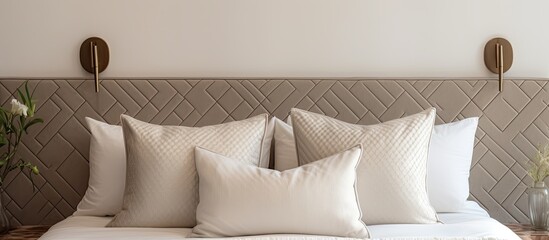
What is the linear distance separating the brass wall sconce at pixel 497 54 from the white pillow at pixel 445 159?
1.22 feet

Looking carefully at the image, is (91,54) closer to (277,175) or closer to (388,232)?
(277,175)

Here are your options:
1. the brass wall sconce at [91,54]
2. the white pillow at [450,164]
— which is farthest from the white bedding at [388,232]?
the brass wall sconce at [91,54]

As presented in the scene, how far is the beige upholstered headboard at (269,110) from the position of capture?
3.97 meters

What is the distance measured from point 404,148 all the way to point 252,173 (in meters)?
0.61

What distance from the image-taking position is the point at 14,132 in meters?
3.88

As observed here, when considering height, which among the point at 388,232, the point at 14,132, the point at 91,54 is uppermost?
the point at 91,54

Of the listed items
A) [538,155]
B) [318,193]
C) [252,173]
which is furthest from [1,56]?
[538,155]

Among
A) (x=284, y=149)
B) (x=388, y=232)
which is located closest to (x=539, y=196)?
(x=388, y=232)

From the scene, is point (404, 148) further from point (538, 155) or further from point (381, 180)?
point (538, 155)

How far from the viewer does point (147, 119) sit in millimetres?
3986

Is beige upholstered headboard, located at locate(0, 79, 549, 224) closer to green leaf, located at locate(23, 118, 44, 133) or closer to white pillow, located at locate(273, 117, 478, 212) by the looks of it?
green leaf, located at locate(23, 118, 44, 133)

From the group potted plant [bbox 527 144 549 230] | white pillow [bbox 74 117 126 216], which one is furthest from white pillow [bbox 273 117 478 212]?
white pillow [bbox 74 117 126 216]

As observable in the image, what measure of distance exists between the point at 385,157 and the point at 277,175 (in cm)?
44

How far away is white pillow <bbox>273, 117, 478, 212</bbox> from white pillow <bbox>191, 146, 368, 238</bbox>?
17.6 inches
